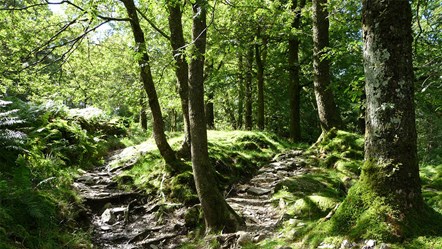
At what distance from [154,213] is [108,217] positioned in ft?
3.20

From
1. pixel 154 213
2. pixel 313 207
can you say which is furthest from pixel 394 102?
pixel 154 213

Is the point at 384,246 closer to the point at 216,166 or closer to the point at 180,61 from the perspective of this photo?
the point at 216,166

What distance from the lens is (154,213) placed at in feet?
24.2

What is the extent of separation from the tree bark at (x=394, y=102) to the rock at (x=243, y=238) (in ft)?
7.88

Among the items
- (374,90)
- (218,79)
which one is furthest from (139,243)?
(218,79)

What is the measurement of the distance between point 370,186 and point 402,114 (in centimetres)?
88

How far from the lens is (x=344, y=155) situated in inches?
356

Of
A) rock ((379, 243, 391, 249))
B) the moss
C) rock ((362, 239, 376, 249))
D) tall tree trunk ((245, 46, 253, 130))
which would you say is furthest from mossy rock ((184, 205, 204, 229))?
tall tree trunk ((245, 46, 253, 130))

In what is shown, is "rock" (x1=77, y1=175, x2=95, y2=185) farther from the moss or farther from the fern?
the moss

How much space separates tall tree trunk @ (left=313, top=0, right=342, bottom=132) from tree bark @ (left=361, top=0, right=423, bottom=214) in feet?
22.2

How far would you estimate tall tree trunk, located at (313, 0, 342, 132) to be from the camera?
10.3 m

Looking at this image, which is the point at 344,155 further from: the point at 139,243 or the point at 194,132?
the point at 139,243

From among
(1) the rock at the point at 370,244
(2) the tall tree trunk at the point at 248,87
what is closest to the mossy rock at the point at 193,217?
A: (1) the rock at the point at 370,244

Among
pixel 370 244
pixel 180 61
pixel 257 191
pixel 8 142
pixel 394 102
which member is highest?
pixel 180 61
